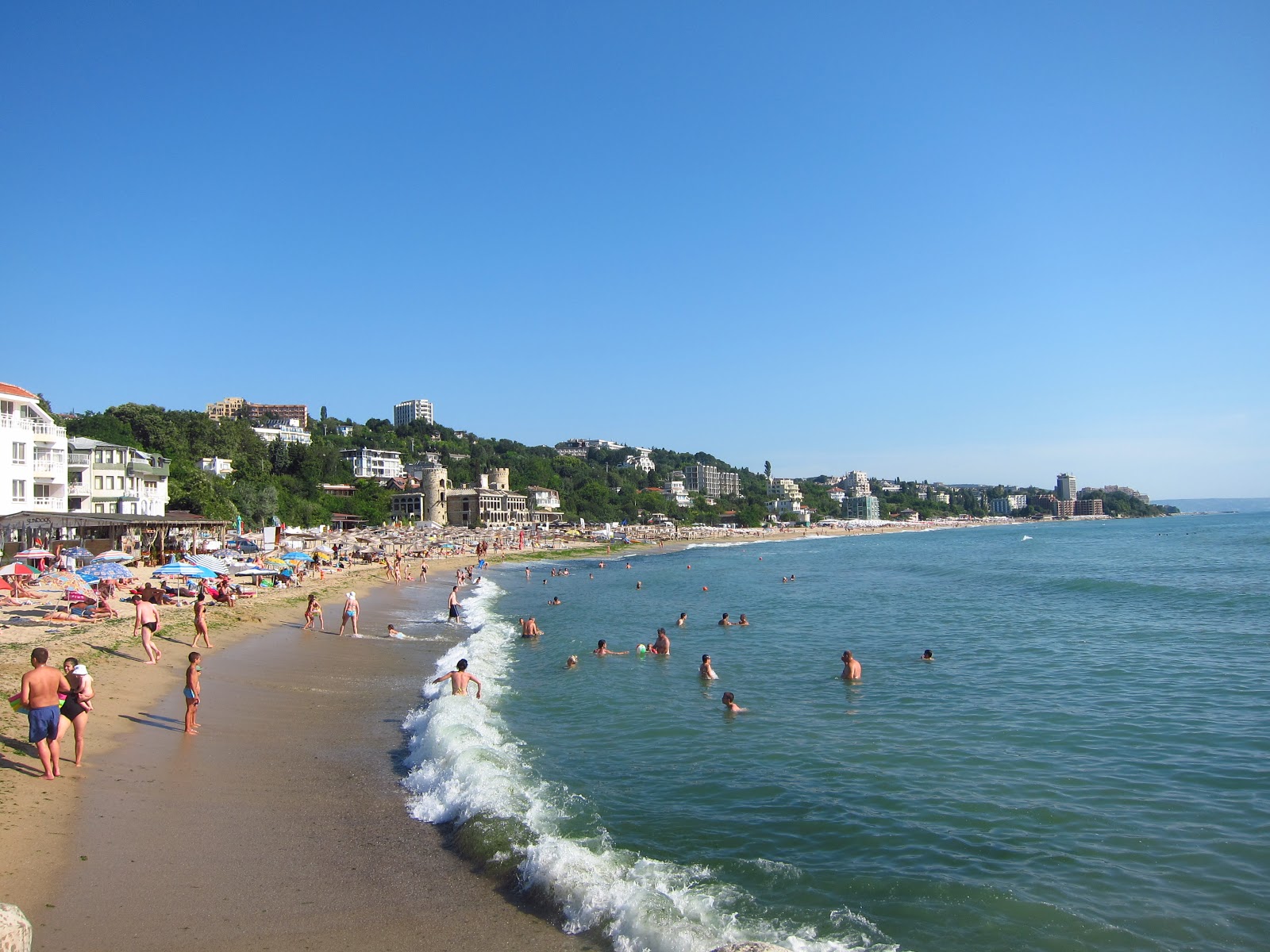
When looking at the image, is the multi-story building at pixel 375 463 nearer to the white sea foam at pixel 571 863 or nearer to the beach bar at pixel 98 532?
the beach bar at pixel 98 532

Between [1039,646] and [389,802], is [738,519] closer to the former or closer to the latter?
[1039,646]

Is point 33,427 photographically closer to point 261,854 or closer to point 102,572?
point 102,572

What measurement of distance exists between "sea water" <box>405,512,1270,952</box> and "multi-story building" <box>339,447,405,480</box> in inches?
5078

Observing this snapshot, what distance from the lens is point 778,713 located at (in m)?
14.7

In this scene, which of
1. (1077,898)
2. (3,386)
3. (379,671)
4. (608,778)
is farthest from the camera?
(3,386)

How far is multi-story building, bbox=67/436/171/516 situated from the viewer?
1779 inches

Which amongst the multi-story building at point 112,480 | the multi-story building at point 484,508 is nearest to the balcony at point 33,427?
the multi-story building at point 112,480

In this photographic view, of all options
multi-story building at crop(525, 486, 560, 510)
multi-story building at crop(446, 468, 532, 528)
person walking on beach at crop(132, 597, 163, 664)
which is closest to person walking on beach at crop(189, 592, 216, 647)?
person walking on beach at crop(132, 597, 163, 664)

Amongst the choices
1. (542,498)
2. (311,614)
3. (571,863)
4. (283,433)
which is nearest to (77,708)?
(571,863)

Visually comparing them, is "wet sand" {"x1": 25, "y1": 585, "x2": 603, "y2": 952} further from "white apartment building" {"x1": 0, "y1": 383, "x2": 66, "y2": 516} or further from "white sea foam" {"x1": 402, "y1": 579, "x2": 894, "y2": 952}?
"white apartment building" {"x1": 0, "y1": 383, "x2": 66, "y2": 516}

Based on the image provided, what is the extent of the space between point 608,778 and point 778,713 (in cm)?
479

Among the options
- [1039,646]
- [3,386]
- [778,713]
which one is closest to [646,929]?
[778,713]

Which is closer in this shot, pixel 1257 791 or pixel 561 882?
pixel 561 882

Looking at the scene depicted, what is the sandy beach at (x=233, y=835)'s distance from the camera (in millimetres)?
6520
